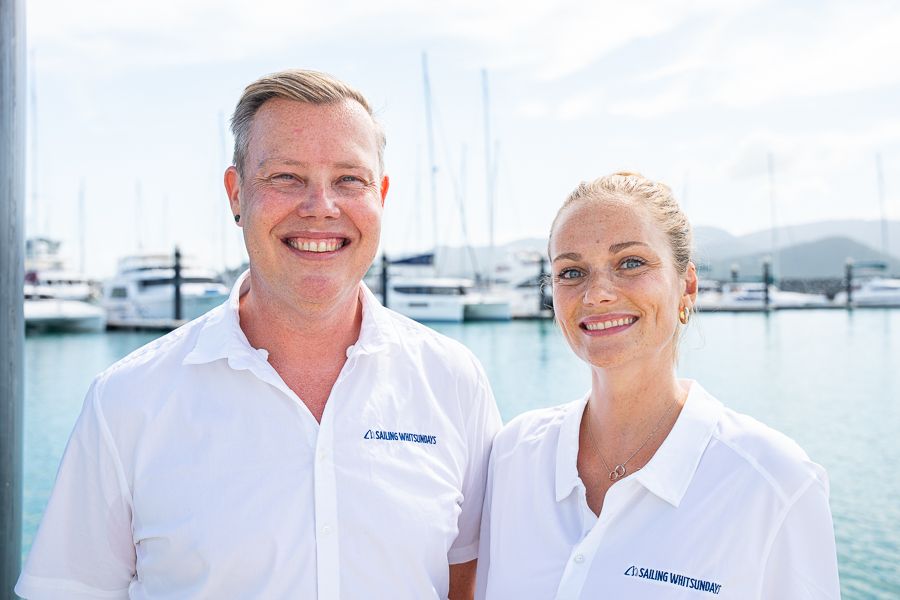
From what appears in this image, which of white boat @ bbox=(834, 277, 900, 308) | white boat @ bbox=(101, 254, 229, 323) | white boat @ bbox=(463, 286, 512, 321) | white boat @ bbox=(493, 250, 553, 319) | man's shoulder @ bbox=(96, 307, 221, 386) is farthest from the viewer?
white boat @ bbox=(834, 277, 900, 308)

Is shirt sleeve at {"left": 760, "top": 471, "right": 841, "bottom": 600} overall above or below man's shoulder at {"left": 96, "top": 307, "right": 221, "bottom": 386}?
below

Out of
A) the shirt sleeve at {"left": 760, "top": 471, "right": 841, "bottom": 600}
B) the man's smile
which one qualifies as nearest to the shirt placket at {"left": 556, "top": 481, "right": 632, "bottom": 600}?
the shirt sleeve at {"left": 760, "top": 471, "right": 841, "bottom": 600}

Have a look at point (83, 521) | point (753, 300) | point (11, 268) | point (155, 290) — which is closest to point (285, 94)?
point (11, 268)

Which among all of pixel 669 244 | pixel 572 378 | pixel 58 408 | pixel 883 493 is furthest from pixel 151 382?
pixel 572 378

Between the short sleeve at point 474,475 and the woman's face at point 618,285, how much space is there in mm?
451

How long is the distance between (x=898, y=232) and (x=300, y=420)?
697 ft

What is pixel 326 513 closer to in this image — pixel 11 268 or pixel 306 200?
pixel 306 200

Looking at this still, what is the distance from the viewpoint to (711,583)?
2.20 meters

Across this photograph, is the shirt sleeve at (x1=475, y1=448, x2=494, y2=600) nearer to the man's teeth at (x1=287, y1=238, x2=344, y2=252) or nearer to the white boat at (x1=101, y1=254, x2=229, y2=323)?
the man's teeth at (x1=287, y1=238, x2=344, y2=252)

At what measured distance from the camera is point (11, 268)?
8.33 feet

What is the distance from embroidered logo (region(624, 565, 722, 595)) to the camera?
2.19 metres

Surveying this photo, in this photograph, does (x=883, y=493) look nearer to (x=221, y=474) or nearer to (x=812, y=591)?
(x=812, y=591)

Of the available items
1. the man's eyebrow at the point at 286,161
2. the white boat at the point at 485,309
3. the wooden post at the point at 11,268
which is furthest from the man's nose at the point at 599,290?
the white boat at the point at 485,309

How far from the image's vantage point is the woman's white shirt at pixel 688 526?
2193mm
